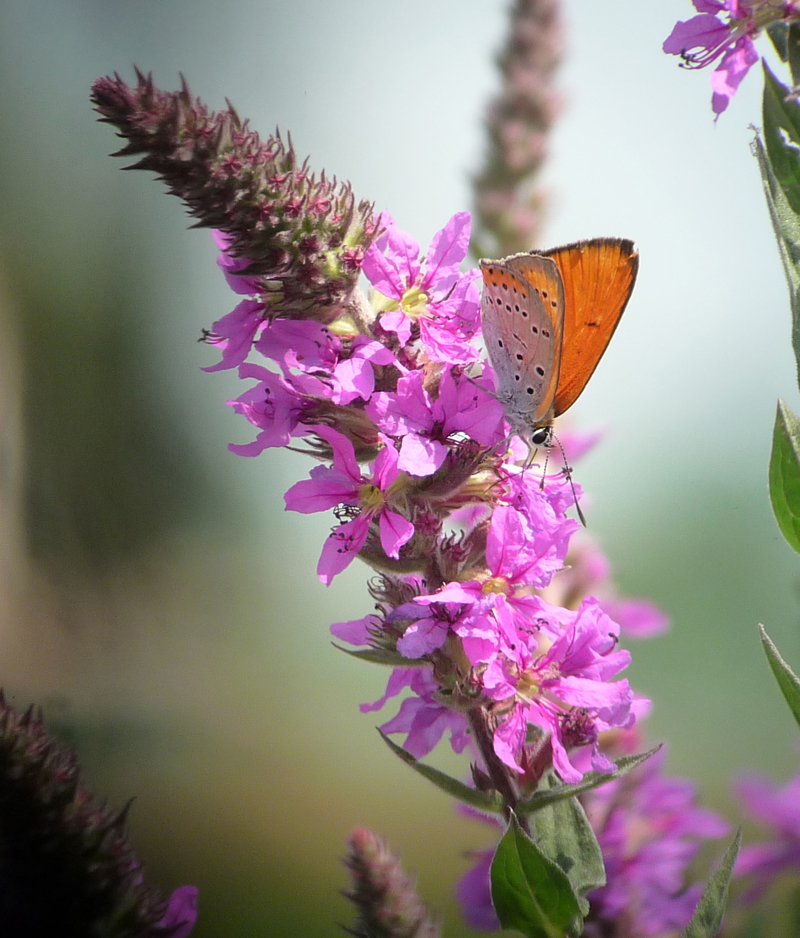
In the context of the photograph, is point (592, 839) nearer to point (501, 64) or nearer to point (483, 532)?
point (483, 532)

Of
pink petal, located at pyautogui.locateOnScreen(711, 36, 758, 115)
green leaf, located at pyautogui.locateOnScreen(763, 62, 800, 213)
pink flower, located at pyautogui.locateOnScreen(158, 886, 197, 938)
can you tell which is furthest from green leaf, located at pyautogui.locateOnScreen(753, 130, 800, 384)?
pink flower, located at pyautogui.locateOnScreen(158, 886, 197, 938)

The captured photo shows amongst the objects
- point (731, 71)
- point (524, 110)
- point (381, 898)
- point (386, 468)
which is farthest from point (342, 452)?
point (524, 110)

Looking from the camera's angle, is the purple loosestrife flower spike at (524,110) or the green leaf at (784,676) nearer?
the green leaf at (784,676)

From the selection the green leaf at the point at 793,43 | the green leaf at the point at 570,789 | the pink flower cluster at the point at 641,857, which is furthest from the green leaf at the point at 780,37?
the pink flower cluster at the point at 641,857

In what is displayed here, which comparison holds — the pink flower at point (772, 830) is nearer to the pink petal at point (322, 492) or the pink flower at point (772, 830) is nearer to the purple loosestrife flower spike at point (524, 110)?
the pink petal at point (322, 492)

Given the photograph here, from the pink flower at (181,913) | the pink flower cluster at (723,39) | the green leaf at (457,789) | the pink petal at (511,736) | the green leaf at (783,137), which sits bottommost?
the pink flower at (181,913)

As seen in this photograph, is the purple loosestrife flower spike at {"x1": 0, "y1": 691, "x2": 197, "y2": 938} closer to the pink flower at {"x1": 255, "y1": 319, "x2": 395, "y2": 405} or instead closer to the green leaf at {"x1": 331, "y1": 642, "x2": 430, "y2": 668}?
the green leaf at {"x1": 331, "y1": 642, "x2": 430, "y2": 668}

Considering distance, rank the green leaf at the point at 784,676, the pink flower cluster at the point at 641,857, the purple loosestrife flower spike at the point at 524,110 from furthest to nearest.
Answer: the purple loosestrife flower spike at the point at 524,110 → the pink flower cluster at the point at 641,857 → the green leaf at the point at 784,676

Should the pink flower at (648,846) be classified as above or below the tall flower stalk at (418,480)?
below
